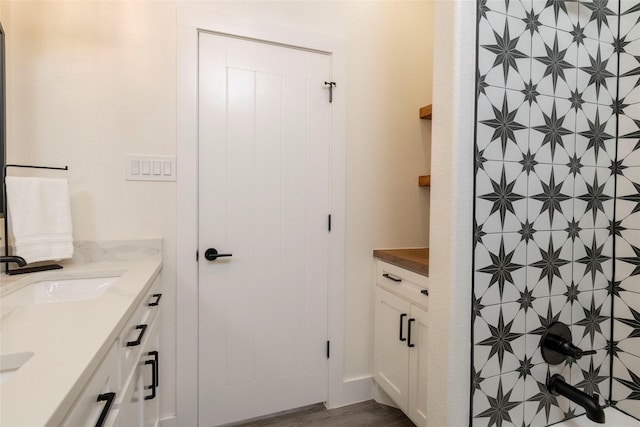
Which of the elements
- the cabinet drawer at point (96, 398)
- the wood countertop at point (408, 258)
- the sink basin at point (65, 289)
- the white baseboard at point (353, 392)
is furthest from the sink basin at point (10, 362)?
the white baseboard at point (353, 392)

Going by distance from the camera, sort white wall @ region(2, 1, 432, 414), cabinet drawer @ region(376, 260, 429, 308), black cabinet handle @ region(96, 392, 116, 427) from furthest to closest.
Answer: cabinet drawer @ region(376, 260, 429, 308) → white wall @ region(2, 1, 432, 414) → black cabinet handle @ region(96, 392, 116, 427)

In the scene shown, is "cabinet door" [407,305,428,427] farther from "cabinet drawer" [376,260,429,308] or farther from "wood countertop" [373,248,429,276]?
"wood countertop" [373,248,429,276]

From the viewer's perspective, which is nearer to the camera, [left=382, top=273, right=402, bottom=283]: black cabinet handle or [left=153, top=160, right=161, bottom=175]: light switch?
[left=153, top=160, right=161, bottom=175]: light switch

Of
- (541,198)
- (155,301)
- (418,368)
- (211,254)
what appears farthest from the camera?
(211,254)

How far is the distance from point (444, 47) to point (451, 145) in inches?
11.7

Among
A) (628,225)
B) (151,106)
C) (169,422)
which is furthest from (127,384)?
(628,225)

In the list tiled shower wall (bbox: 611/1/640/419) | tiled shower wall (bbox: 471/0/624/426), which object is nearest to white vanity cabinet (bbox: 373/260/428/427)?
tiled shower wall (bbox: 471/0/624/426)

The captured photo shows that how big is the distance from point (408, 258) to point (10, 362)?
4.95ft

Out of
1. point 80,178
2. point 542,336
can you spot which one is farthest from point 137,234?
point 542,336

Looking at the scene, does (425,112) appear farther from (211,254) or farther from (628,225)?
(211,254)

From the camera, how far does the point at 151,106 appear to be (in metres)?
1.60

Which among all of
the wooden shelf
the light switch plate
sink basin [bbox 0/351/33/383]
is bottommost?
sink basin [bbox 0/351/33/383]

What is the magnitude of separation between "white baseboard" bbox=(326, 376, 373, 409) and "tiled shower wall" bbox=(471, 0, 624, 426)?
1084mm

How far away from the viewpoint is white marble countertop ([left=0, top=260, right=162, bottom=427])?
455mm
